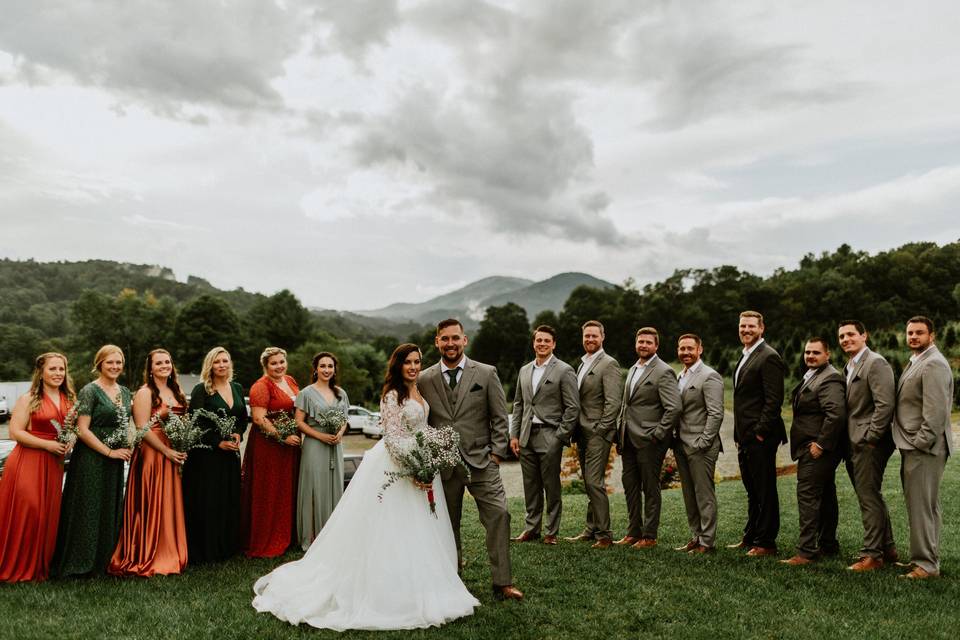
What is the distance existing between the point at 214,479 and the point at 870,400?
7.02 metres

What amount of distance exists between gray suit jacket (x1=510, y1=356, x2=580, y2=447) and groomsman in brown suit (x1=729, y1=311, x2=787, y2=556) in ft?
6.00

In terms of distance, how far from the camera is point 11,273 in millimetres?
99562

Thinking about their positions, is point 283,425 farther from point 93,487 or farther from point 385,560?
point 385,560

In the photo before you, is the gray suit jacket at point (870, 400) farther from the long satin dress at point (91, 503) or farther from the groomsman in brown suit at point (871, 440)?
the long satin dress at point (91, 503)

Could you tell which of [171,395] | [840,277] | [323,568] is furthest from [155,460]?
[840,277]

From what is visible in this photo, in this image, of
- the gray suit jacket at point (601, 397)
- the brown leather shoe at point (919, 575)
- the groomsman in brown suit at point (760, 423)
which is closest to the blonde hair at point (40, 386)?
the gray suit jacket at point (601, 397)

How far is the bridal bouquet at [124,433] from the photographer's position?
272 inches

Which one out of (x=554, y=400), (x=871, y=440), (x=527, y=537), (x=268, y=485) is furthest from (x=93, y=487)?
(x=871, y=440)

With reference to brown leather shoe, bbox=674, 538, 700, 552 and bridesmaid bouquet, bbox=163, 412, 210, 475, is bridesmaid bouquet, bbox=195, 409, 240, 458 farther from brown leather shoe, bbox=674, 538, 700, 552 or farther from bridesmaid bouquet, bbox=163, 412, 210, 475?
brown leather shoe, bbox=674, 538, 700, 552

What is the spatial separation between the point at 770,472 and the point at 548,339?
9.41 ft

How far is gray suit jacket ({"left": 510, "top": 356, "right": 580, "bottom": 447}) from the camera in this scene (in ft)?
→ 26.8

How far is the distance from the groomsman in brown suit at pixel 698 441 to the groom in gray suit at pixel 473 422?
2.58 meters

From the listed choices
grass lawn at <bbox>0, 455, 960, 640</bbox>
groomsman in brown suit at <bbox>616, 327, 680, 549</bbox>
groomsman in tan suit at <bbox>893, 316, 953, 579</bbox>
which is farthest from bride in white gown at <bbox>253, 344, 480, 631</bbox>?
groomsman in tan suit at <bbox>893, 316, 953, 579</bbox>

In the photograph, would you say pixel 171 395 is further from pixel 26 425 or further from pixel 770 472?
pixel 770 472
